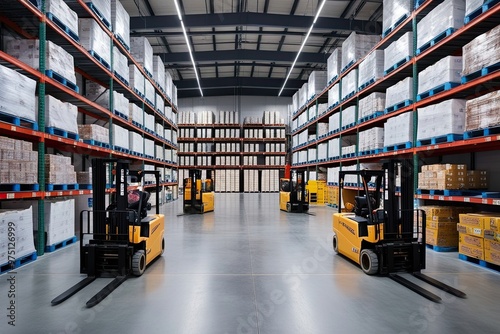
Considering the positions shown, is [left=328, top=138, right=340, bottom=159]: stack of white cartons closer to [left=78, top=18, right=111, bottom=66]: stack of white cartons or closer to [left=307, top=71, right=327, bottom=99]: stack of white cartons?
[left=307, top=71, right=327, bottom=99]: stack of white cartons

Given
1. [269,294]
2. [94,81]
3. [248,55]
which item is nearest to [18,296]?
[269,294]

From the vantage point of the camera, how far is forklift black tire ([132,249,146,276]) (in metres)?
4.03

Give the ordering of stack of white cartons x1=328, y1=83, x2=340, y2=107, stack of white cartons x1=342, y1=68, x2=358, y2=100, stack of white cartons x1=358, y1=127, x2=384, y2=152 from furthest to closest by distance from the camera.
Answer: stack of white cartons x1=328, y1=83, x2=340, y2=107 → stack of white cartons x1=342, y1=68, x2=358, y2=100 → stack of white cartons x1=358, y1=127, x2=384, y2=152

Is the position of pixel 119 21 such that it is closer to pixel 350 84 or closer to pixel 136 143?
pixel 136 143

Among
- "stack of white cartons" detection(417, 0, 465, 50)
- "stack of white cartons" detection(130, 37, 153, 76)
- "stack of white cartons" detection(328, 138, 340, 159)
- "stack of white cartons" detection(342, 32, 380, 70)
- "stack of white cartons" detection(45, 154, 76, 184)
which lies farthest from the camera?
"stack of white cartons" detection(328, 138, 340, 159)

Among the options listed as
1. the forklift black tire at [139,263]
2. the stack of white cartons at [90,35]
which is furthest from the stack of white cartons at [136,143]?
the forklift black tire at [139,263]

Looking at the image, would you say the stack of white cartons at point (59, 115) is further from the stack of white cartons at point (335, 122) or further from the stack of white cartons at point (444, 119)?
the stack of white cartons at point (335, 122)

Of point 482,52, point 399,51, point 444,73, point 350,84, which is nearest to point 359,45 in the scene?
point 350,84

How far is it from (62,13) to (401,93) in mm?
7179

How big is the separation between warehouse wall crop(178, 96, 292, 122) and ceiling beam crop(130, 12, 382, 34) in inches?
453

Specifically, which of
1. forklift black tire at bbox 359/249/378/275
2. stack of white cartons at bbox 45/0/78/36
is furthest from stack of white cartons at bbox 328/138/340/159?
stack of white cartons at bbox 45/0/78/36

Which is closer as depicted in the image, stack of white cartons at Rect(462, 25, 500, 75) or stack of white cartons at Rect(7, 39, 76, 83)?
stack of white cartons at Rect(462, 25, 500, 75)

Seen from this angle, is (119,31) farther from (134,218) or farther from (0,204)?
(134,218)

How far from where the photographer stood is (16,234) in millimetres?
4359
